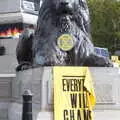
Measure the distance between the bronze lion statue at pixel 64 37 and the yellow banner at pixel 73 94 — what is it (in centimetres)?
65

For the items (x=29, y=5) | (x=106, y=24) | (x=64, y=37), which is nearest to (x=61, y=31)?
(x=64, y=37)

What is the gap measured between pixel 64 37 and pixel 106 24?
36147 millimetres

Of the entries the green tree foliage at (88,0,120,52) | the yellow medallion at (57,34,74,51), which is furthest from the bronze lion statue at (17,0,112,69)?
the green tree foliage at (88,0,120,52)

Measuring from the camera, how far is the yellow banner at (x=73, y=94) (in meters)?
10.2

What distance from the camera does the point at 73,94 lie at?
10.3m

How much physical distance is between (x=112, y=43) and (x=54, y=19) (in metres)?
36.7

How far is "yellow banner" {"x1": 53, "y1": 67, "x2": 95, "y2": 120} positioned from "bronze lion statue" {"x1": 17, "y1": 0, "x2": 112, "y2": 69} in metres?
0.65

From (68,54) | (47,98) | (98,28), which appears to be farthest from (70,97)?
(98,28)

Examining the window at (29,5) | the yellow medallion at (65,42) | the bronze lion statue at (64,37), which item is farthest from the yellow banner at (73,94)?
the window at (29,5)

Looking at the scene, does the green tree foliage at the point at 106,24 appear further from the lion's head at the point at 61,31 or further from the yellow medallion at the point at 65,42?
the yellow medallion at the point at 65,42

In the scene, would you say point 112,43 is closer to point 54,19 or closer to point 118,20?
point 118,20

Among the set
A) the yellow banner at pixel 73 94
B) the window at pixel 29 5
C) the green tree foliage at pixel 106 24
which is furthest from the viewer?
the green tree foliage at pixel 106 24

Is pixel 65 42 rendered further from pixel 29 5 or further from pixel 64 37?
pixel 29 5

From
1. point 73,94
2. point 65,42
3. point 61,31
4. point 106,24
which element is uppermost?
point 106,24
